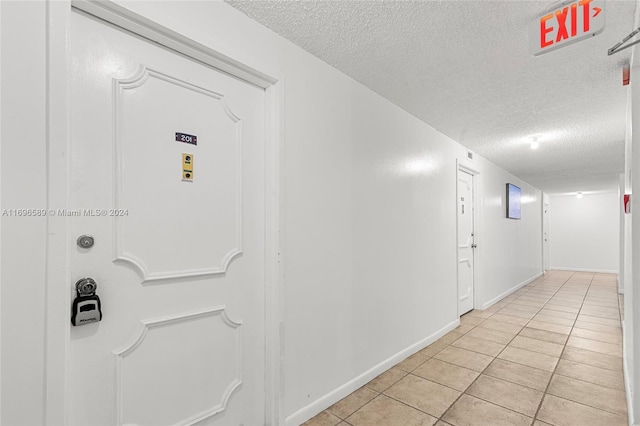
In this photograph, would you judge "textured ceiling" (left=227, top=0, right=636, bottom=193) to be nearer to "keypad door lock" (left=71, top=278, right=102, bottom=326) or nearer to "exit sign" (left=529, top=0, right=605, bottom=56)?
"exit sign" (left=529, top=0, right=605, bottom=56)

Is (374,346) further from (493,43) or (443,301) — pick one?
(493,43)

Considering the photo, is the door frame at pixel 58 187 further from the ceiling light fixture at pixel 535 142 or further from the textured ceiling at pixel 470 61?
the ceiling light fixture at pixel 535 142

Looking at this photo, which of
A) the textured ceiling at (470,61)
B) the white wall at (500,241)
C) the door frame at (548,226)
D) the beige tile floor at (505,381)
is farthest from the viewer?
the door frame at (548,226)

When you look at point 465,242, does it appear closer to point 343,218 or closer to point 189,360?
point 343,218

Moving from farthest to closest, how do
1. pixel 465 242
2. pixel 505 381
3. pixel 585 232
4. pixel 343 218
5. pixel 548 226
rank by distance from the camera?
pixel 548 226 < pixel 585 232 < pixel 465 242 < pixel 505 381 < pixel 343 218

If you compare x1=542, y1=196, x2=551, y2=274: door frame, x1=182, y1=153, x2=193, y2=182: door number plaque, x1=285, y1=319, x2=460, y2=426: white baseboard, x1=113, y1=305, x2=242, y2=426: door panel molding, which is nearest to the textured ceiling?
x1=182, y1=153, x2=193, y2=182: door number plaque

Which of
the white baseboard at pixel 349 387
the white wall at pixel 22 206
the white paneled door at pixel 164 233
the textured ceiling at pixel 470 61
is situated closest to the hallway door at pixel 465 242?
the textured ceiling at pixel 470 61

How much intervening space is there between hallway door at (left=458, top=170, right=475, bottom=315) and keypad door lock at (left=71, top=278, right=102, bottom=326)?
162 inches

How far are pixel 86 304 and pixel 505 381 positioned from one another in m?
2.94

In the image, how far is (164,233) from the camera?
1.38 meters

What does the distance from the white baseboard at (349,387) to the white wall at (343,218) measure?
1 cm

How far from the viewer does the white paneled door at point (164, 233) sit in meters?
1.19

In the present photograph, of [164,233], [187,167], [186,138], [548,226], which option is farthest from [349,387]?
[548,226]

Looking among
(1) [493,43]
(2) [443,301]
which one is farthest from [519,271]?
(1) [493,43]
